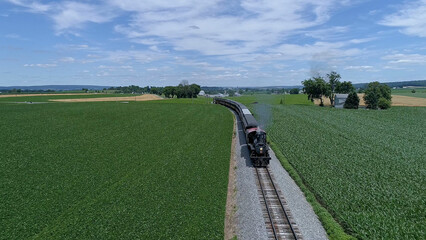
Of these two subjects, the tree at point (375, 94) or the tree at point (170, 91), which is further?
the tree at point (170, 91)

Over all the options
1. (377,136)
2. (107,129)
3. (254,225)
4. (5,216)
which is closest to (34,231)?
(5,216)

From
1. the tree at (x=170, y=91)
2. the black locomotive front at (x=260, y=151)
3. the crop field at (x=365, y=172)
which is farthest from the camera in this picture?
the tree at (x=170, y=91)

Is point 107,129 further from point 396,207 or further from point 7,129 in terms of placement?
point 396,207

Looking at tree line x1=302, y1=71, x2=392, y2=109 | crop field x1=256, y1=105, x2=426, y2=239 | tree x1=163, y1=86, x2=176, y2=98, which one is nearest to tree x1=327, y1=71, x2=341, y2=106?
tree line x1=302, y1=71, x2=392, y2=109

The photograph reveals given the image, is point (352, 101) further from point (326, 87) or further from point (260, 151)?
point (260, 151)

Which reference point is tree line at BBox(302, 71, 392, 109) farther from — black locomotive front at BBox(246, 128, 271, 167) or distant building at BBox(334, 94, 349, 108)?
black locomotive front at BBox(246, 128, 271, 167)

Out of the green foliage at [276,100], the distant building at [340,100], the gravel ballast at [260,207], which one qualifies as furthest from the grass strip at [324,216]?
the distant building at [340,100]

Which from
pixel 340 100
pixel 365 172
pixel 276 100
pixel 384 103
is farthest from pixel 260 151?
pixel 276 100

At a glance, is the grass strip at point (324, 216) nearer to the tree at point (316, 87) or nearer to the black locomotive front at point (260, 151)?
the black locomotive front at point (260, 151)
